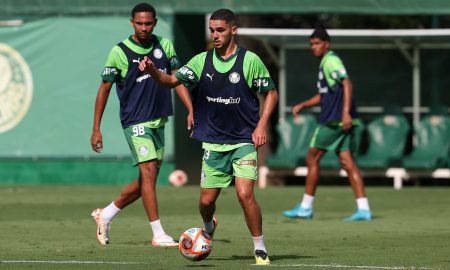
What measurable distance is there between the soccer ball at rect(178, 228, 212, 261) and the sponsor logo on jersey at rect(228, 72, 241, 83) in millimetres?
1321

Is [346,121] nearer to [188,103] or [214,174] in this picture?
[188,103]

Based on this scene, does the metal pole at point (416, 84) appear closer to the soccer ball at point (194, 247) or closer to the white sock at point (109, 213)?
the white sock at point (109, 213)

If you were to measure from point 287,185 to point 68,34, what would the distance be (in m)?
5.32

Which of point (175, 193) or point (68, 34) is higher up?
point (68, 34)

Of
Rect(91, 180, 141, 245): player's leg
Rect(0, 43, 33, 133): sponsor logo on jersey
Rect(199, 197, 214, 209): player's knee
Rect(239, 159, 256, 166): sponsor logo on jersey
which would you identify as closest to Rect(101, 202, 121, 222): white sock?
Rect(91, 180, 141, 245): player's leg

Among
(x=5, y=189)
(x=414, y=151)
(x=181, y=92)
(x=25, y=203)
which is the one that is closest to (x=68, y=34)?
(x=5, y=189)

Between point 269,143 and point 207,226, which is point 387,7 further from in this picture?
point 207,226

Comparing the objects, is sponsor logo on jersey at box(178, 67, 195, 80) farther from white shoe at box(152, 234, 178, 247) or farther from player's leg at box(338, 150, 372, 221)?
player's leg at box(338, 150, 372, 221)

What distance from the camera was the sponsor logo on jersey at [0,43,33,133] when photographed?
2273 centimetres

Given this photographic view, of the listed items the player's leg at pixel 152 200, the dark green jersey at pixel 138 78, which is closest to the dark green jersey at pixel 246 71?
the dark green jersey at pixel 138 78

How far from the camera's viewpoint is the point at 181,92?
12.6 m

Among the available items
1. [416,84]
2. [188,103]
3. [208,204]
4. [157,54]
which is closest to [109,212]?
[188,103]

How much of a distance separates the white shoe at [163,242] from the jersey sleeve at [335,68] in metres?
4.34

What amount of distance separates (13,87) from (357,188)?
28.7 feet
